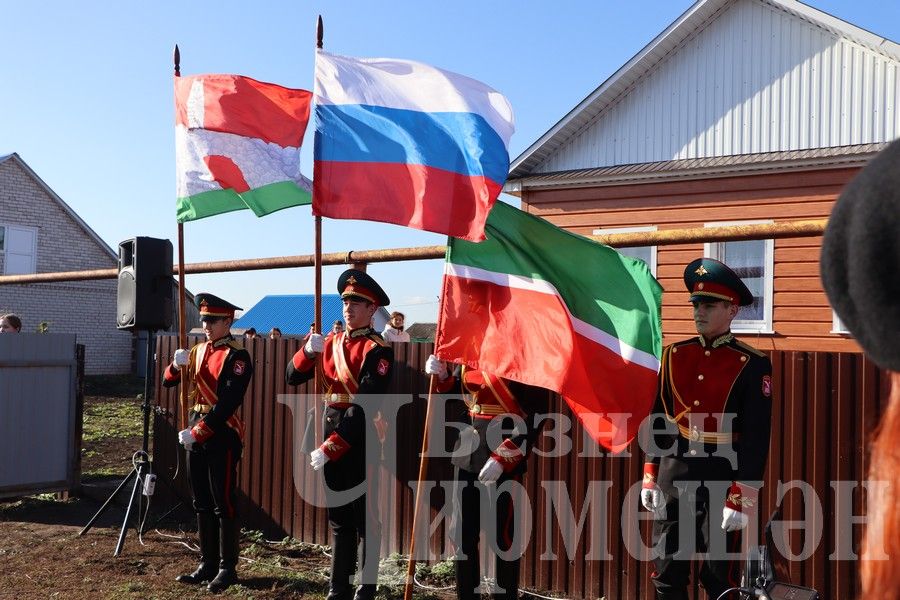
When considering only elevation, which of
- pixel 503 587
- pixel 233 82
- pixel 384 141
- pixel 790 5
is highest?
pixel 790 5

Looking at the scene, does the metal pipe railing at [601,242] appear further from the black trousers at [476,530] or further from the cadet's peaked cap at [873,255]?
the cadet's peaked cap at [873,255]

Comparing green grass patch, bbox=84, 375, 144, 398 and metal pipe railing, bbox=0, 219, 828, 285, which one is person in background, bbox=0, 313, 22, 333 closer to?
metal pipe railing, bbox=0, 219, 828, 285

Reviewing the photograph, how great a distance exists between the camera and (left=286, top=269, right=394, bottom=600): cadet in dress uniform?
572 centimetres

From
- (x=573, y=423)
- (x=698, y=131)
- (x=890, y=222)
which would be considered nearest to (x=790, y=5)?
(x=698, y=131)

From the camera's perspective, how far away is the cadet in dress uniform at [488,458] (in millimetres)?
5168

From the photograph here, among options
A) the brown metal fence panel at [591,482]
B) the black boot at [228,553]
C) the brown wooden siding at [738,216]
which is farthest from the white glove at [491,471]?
the brown wooden siding at [738,216]

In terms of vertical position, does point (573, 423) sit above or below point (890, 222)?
below

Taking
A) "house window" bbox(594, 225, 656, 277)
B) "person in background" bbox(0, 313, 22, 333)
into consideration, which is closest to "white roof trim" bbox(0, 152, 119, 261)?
"person in background" bbox(0, 313, 22, 333)

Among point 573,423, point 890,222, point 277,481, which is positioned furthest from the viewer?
point 277,481

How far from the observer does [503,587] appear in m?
5.45

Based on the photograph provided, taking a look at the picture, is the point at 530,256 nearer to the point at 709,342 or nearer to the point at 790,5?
the point at 709,342

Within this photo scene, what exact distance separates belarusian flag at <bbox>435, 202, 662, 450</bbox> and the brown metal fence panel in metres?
1.16

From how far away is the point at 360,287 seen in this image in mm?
5914

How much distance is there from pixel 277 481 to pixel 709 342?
451 centimetres
